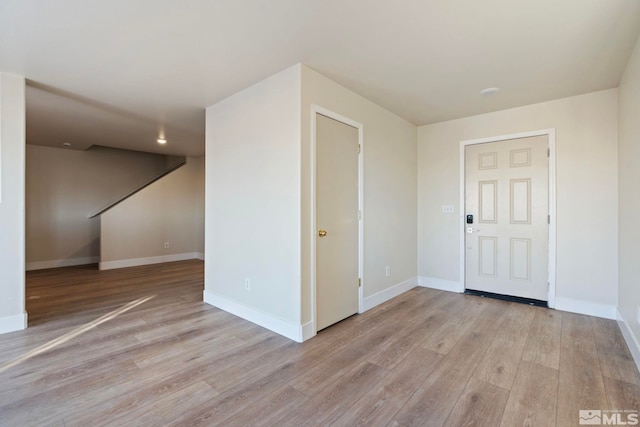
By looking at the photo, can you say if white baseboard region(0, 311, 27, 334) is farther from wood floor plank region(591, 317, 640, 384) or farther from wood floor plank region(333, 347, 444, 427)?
wood floor plank region(591, 317, 640, 384)

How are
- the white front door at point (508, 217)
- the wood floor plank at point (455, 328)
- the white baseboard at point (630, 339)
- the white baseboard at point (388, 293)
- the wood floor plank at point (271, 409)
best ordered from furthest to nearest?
the white front door at point (508, 217), the white baseboard at point (388, 293), the wood floor plank at point (455, 328), the white baseboard at point (630, 339), the wood floor plank at point (271, 409)

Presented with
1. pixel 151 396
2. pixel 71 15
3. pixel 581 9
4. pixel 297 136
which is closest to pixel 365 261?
pixel 297 136

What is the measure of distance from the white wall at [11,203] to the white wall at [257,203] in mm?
1731

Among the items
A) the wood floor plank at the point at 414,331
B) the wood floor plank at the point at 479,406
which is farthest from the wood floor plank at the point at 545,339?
the wood floor plank at the point at 414,331

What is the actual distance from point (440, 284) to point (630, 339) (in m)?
2.08

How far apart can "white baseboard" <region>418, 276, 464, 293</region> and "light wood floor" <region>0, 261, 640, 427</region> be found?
685 mm

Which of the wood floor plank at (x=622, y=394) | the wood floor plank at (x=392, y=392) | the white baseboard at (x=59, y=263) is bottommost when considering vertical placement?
the wood floor plank at (x=392, y=392)

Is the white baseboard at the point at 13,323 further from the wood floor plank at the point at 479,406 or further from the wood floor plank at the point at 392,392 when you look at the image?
the wood floor plank at the point at 479,406

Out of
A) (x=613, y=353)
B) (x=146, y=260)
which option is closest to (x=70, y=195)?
(x=146, y=260)

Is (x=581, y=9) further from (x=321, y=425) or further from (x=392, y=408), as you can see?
(x=321, y=425)

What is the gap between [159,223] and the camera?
21.9 feet

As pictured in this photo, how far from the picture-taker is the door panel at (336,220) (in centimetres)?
288

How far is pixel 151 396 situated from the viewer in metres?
1.88

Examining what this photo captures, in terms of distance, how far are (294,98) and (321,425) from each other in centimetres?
243
